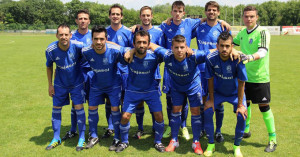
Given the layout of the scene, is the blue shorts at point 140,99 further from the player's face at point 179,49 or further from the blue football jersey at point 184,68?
the player's face at point 179,49

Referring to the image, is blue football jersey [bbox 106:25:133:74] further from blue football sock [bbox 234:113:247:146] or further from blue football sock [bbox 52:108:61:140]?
blue football sock [bbox 234:113:247:146]

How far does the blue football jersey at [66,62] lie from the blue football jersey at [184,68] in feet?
4.65

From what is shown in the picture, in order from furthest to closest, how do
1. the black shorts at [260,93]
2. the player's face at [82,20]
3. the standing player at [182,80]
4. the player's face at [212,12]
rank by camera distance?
the player's face at [82,20] < the player's face at [212,12] < the black shorts at [260,93] < the standing player at [182,80]

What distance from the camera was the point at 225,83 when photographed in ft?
13.6

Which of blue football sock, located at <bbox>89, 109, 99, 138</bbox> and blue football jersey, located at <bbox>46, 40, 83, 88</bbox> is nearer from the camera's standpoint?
blue football jersey, located at <bbox>46, 40, 83, 88</bbox>

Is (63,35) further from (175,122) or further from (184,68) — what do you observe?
(175,122)

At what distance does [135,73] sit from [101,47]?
2.28 feet

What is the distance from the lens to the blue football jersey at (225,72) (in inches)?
156

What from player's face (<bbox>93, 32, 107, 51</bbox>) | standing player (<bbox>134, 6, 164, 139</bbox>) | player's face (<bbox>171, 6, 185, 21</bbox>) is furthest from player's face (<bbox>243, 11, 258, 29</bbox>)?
player's face (<bbox>93, 32, 107, 51</bbox>)

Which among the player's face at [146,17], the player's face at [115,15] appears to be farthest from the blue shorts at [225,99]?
the player's face at [115,15]

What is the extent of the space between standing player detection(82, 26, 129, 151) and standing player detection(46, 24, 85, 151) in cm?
19

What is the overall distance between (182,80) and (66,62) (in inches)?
78.0

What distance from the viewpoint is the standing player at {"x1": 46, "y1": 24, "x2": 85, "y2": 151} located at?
14.4ft

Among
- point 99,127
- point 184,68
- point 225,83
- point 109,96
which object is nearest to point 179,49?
point 184,68
